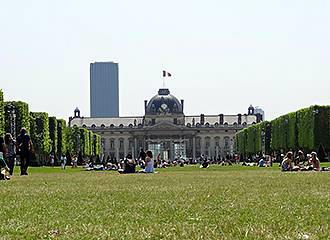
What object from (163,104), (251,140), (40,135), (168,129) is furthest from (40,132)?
(163,104)

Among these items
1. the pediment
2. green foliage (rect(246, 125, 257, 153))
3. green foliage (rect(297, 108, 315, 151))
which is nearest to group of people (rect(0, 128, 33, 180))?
green foliage (rect(297, 108, 315, 151))

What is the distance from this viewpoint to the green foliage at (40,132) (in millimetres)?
68250

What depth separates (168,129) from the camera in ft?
547

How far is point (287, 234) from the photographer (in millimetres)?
7391

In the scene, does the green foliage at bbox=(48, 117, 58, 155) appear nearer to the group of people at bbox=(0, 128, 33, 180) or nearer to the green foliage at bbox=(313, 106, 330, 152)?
the green foliage at bbox=(313, 106, 330, 152)

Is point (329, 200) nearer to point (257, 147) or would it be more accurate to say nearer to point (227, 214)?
point (227, 214)

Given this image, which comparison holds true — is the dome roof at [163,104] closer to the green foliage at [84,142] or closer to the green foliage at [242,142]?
the green foliage at [242,142]

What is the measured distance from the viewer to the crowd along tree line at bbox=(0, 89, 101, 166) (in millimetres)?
61375

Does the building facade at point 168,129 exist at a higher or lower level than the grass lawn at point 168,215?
higher

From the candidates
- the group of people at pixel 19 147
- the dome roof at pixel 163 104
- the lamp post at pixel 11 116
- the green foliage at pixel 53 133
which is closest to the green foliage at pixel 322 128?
the lamp post at pixel 11 116

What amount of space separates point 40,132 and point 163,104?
10555 centimetres

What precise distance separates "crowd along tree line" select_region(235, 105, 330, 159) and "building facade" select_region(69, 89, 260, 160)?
76.9 m

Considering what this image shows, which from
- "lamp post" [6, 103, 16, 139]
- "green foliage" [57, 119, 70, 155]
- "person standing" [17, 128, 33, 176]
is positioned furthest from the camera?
"green foliage" [57, 119, 70, 155]

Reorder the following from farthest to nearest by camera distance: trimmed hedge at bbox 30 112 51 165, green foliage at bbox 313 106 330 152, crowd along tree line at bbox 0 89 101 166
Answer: trimmed hedge at bbox 30 112 51 165, green foliage at bbox 313 106 330 152, crowd along tree line at bbox 0 89 101 166
